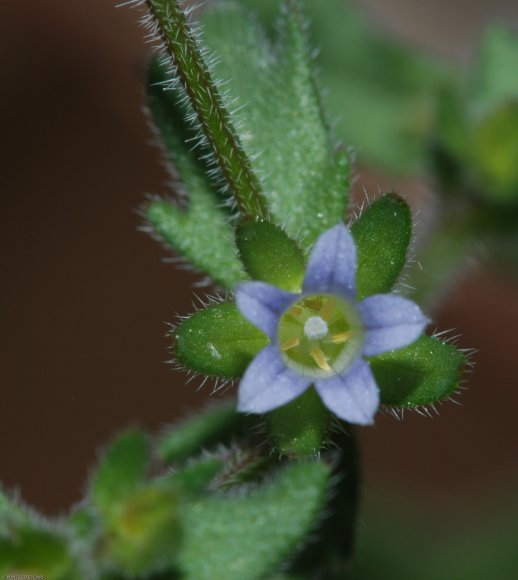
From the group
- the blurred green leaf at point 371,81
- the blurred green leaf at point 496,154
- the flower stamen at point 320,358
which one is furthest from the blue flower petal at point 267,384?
the blurred green leaf at point 371,81

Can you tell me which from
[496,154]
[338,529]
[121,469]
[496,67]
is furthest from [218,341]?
[496,67]

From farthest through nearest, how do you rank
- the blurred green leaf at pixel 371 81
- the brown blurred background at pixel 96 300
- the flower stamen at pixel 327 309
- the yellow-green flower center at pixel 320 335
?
the brown blurred background at pixel 96 300 → the blurred green leaf at pixel 371 81 → the flower stamen at pixel 327 309 → the yellow-green flower center at pixel 320 335

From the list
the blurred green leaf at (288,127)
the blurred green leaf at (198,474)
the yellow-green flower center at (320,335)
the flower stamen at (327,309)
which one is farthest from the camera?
the blurred green leaf at (288,127)

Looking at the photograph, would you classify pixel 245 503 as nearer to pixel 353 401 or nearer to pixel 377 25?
pixel 353 401

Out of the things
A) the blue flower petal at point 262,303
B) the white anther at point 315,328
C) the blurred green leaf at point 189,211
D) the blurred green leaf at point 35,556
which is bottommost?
the blurred green leaf at point 35,556

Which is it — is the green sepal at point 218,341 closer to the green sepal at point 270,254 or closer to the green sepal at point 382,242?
the green sepal at point 270,254
